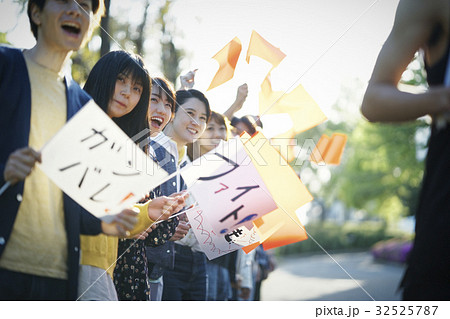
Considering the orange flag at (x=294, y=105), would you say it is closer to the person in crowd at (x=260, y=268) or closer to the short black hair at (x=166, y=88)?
the short black hair at (x=166, y=88)

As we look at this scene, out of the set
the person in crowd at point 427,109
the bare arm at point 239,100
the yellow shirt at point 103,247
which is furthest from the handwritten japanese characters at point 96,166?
the bare arm at point 239,100

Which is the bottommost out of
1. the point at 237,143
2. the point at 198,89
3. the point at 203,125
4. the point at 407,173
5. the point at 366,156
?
the point at 237,143

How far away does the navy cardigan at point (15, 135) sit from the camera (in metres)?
1.27

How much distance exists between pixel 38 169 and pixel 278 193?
1025mm

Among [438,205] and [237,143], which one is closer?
[438,205]

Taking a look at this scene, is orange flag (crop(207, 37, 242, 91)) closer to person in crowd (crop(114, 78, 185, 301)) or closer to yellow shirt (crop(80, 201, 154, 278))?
person in crowd (crop(114, 78, 185, 301))

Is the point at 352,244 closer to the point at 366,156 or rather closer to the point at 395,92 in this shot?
the point at 366,156

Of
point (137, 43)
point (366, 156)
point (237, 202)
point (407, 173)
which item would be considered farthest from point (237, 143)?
point (366, 156)

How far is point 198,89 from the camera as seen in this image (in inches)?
90.5

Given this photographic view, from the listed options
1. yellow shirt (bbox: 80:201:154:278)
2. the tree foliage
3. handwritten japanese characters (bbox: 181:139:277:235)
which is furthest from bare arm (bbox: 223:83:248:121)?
the tree foliage

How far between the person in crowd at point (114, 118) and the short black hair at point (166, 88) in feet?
0.86

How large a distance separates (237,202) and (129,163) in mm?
517

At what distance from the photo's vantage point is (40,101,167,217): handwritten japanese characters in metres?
1.35

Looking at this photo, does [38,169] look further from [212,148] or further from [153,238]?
[212,148]
